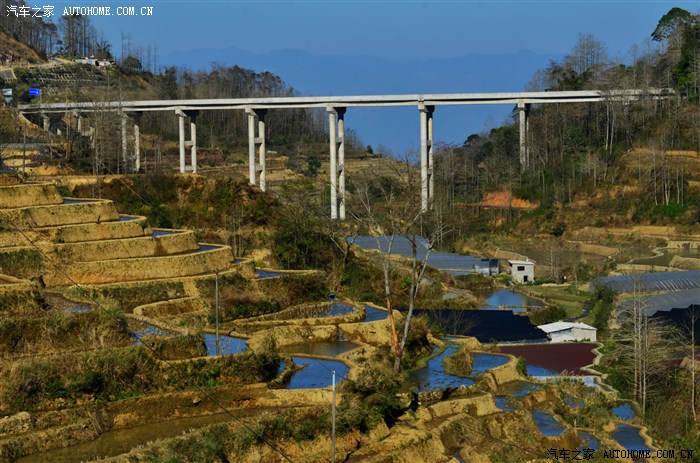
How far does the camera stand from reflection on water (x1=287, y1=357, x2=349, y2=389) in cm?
2738

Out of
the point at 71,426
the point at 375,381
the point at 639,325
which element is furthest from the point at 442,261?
the point at 71,426

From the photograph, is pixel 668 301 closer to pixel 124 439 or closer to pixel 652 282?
pixel 652 282

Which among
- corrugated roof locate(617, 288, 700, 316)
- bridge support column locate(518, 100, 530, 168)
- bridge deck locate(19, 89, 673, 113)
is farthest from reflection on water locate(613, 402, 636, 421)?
bridge support column locate(518, 100, 530, 168)

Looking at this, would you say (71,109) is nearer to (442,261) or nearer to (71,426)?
(442,261)

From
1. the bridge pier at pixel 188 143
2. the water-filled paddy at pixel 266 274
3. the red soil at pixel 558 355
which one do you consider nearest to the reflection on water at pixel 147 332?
the water-filled paddy at pixel 266 274

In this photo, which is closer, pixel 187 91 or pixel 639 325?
pixel 639 325

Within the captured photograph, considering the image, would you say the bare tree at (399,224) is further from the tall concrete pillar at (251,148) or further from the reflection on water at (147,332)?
the tall concrete pillar at (251,148)

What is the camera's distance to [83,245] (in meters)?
36.2

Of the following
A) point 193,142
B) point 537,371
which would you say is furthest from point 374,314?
point 193,142

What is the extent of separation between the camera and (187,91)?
127 meters

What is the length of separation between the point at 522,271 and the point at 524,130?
2728 centimetres

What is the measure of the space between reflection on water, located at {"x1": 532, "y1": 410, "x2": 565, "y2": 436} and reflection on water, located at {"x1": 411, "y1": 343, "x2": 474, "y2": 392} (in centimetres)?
190

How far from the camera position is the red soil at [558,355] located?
1591 inches

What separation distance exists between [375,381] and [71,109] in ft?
230
